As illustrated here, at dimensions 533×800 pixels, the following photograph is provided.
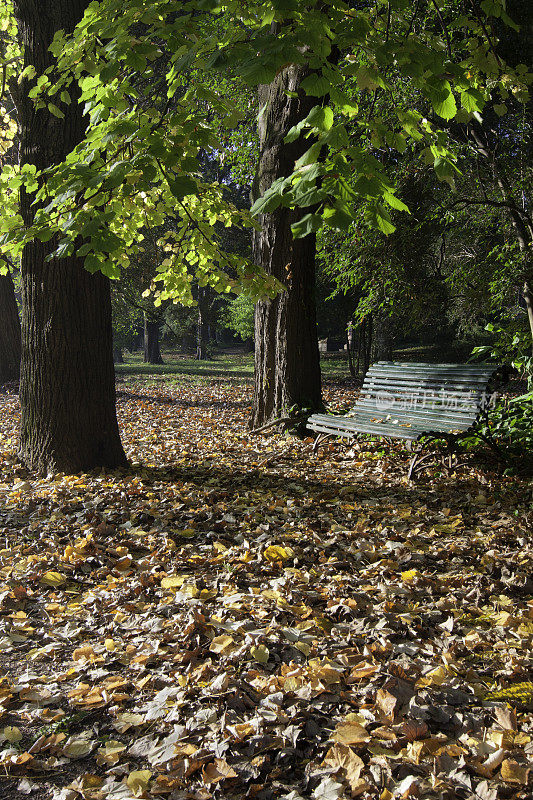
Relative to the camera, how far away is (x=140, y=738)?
7.11ft

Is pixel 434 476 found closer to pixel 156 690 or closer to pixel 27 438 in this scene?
pixel 156 690

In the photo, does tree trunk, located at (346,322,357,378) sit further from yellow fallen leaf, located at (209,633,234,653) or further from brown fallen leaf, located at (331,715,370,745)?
brown fallen leaf, located at (331,715,370,745)

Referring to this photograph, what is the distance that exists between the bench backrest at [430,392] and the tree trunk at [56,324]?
9.76 ft

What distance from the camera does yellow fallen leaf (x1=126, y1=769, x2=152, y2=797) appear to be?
190cm

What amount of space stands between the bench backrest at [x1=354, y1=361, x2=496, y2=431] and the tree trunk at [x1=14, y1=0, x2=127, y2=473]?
297 centimetres

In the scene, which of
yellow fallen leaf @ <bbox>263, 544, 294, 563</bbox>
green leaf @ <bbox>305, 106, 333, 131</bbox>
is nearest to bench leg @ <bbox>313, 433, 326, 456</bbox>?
yellow fallen leaf @ <bbox>263, 544, 294, 563</bbox>

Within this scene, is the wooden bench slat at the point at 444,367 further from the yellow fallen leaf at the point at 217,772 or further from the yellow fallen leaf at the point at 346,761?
the yellow fallen leaf at the point at 217,772

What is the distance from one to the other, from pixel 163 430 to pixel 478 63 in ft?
21.1

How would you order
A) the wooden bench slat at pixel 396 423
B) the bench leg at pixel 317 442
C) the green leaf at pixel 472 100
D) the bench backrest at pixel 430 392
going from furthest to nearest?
the bench leg at pixel 317 442 → the bench backrest at pixel 430 392 → the wooden bench slat at pixel 396 423 → the green leaf at pixel 472 100

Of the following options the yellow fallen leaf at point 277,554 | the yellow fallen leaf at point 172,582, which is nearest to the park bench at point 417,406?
the yellow fallen leaf at point 277,554

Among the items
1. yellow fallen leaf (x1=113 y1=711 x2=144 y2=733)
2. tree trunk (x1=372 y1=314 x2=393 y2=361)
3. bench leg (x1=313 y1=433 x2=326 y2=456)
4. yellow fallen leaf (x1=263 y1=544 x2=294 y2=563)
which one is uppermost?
tree trunk (x1=372 y1=314 x2=393 y2=361)

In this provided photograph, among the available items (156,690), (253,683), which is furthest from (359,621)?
(156,690)

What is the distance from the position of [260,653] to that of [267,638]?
135 millimetres

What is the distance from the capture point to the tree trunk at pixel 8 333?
43.7 ft
